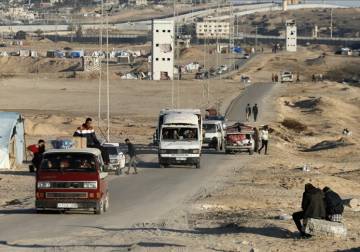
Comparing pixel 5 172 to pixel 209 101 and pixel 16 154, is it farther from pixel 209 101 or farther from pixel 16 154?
pixel 209 101

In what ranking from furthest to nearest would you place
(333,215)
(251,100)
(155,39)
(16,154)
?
(155,39) < (251,100) < (16,154) < (333,215)

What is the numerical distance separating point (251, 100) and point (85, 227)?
7383 centimetres

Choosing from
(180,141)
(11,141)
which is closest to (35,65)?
(180,141)

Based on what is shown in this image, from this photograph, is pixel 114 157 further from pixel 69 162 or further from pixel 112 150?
pixel 69 162

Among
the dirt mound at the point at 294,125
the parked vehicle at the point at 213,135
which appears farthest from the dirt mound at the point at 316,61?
the parked vehicle at the point at 213,135

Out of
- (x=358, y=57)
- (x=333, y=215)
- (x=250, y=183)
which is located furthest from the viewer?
(x=358, y=57)

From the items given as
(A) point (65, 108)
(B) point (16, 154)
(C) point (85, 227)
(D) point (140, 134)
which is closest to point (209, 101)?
(A) point (65, 108)

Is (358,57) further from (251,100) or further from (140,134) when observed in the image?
(140,134)

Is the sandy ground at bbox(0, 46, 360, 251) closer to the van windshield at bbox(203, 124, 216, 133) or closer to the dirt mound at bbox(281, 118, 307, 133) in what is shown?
the dirt mound at bbox(281, 118, 307, 133)

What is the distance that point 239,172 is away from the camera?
39.2 meters

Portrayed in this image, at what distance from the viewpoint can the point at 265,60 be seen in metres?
183

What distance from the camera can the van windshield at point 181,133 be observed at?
1556 inches

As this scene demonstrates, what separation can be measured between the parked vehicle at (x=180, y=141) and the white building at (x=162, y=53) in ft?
298

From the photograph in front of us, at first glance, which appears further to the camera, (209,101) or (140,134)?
(209,101)
